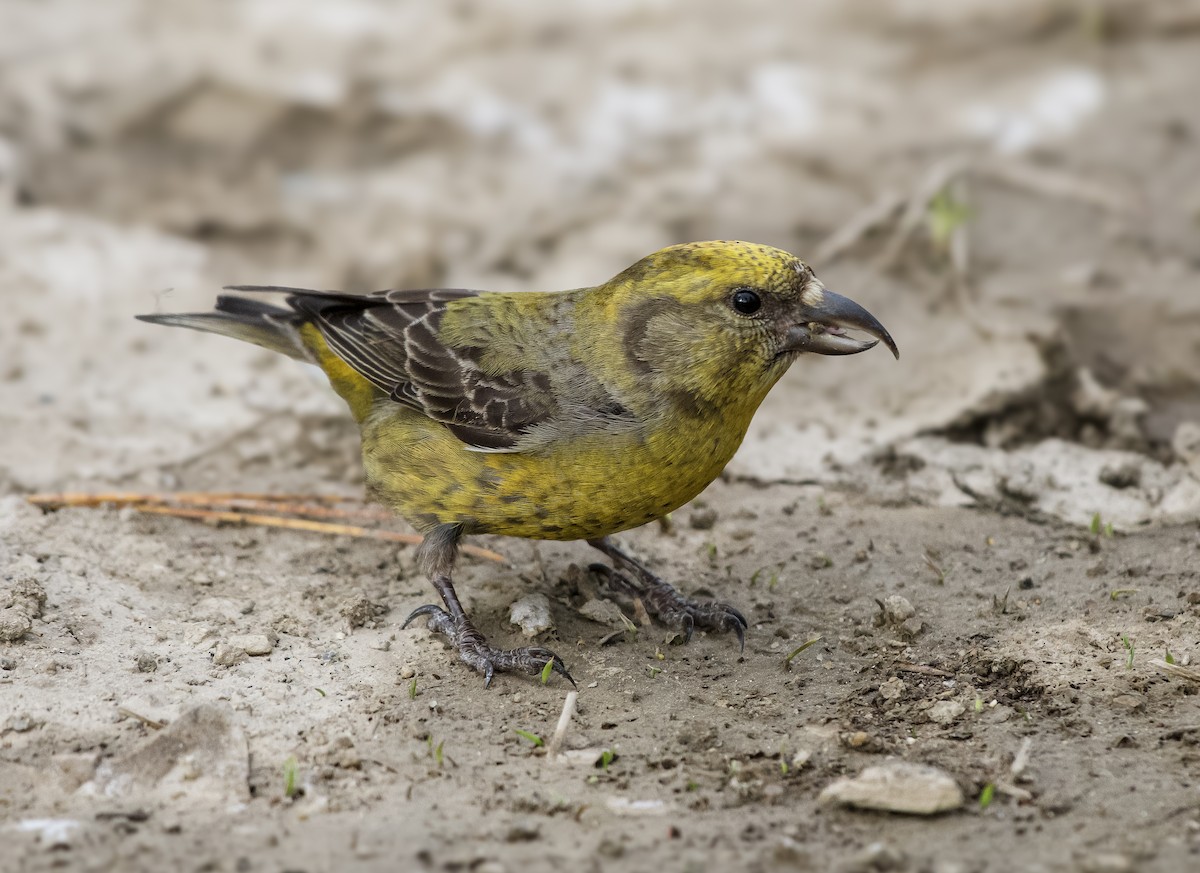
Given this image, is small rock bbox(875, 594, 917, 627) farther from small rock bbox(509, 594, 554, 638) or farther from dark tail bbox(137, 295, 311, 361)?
dark tail bbox(137, 295, 311, 361)

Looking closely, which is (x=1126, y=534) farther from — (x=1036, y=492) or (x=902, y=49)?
(x=902, y=49)

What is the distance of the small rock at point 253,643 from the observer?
4406 millimetres

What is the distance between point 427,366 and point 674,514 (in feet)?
4.21

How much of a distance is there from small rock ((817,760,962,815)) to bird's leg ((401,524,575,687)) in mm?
1152

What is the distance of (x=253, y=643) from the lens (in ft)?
14.5

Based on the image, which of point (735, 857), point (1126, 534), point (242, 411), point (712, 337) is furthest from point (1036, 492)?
point (242, 411)

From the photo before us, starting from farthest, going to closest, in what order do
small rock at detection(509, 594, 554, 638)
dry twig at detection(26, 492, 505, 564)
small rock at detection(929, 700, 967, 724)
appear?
dry twig at detection(26, 492, 505, 564) → small rock at detection(509, 594, 554, 638) → small rock at detection(929, 700, 967, 724)

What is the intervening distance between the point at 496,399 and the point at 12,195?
4.29 m

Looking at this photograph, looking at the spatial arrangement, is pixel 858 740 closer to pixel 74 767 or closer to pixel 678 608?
pixel 678 608

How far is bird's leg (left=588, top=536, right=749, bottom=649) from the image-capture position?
4.70m

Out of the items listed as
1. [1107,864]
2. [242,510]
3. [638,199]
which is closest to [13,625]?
[242,510]

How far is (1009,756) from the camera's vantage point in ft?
12.1

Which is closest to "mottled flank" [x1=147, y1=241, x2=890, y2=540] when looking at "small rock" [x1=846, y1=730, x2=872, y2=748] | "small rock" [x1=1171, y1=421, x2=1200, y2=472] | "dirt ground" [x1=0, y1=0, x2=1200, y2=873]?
"dirt ground" [x1=0, y1=0, x2=1200, y2=873]

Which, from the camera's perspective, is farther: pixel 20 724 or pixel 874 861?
pixel 20 724
